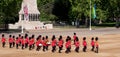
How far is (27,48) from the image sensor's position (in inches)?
1539

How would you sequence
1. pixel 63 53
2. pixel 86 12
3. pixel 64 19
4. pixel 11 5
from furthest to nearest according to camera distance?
1. pixel 64 19
2. pixel 86 12
3. pixel 11 5
4. pixel 63 53

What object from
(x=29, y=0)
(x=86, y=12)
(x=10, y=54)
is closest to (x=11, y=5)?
(x=29, y=0)

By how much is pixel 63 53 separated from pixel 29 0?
56638mm

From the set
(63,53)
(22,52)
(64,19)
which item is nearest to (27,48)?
(22,52)

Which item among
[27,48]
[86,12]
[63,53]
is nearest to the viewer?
[63,53]

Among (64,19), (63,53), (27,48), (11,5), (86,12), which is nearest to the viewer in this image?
(63,53)

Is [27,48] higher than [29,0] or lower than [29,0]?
lower

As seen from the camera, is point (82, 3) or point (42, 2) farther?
point (42, 2)

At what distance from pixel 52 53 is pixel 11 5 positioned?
42389mm

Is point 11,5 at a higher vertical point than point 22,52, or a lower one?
higher

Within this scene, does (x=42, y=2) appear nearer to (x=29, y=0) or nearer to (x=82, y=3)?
(x=82, y=3)

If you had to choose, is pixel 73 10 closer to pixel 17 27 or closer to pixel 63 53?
pixel 17 27

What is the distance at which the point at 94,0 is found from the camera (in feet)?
327

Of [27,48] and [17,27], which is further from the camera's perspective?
[17,27]
